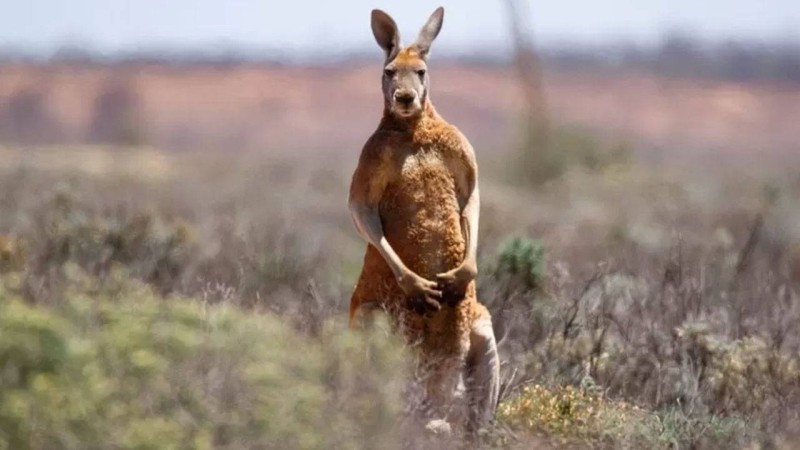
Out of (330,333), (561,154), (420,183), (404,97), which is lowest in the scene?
(561,154)

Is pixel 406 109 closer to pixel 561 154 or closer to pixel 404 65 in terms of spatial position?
pixel 404 65

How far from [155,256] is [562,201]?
58.7ft

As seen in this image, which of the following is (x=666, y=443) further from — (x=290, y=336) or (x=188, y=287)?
(x=188, y=287)

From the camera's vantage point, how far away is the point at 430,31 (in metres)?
9.81

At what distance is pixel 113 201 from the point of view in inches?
909

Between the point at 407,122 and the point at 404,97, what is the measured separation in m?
0.21

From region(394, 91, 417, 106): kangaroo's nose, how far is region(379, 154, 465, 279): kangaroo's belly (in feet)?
1.01

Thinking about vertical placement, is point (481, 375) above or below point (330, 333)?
below

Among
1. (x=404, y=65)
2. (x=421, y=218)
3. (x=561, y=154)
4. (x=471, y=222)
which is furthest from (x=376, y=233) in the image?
(x=561, y=154)

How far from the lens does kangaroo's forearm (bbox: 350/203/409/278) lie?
9391 mm

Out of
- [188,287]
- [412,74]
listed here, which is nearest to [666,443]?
[412,74]

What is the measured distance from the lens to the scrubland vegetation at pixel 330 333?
7.43 meters

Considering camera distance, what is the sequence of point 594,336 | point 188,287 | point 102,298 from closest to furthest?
point 102,298 → point 594,336 → point 188,287

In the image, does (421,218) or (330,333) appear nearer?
(330,333)
